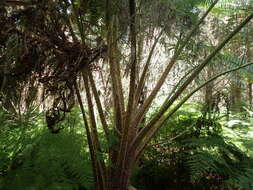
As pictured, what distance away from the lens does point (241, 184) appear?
1194mm

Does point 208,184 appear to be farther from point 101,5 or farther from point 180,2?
point 101,5

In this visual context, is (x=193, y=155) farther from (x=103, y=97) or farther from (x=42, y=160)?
(x=42, y=160)

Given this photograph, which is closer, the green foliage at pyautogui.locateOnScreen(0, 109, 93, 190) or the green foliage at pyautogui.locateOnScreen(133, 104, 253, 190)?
the green foliage at pyautogui.locateOnScreen(0, 109, 93, 190)

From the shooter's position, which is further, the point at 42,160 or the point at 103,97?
the point at 103,97

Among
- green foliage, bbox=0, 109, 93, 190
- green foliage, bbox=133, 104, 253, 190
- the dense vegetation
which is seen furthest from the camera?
green foliage, bbox=133, 104, 253, 190

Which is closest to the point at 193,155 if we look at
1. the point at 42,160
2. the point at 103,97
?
the point at 103,97

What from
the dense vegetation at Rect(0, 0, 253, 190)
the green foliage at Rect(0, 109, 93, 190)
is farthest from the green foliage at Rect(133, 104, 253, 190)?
the green foliage at Rect(0, 109, 93, 190)

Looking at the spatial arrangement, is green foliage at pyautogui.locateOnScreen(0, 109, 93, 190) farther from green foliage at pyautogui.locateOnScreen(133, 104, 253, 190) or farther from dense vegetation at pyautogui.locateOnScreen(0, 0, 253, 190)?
green foliage at pyautogui.locateOnScreen(133, 104, 253, 190)

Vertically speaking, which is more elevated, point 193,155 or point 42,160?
point 193,155

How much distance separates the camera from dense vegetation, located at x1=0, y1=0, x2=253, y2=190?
93 centimetres

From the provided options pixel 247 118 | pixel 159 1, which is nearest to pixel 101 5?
pixel 159 1

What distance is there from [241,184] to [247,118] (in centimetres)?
84

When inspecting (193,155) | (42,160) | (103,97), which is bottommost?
(42,160)

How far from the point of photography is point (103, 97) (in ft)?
4.79
